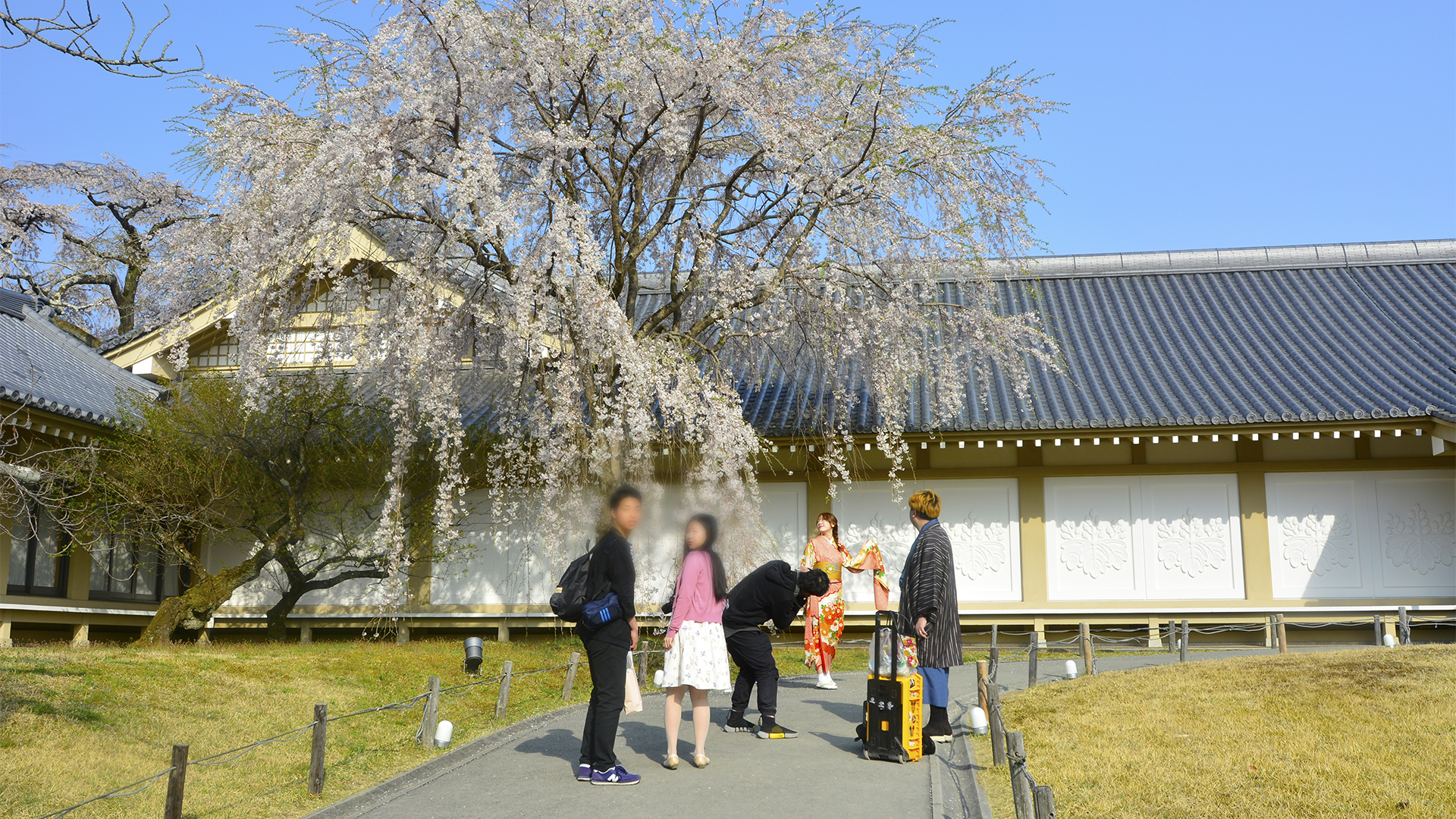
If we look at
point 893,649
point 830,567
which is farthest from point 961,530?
point 893,649

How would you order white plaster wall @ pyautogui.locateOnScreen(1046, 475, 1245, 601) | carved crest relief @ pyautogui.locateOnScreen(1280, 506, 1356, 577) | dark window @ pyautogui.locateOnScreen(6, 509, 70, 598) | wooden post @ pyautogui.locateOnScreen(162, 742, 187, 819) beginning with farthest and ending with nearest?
white plaster wall @ pyautogui.locateOnScreen(1046, 475, 1245, 601)
carved crest relief @ pyautogui.locateOnScreen(1280, 506, 1356, 577)
dark window @ pyautogui.locateOnScreen(6, 509, 70, 598)
wooden post @ pyautogui.locateOnScreen(162, 742, 187, 819)

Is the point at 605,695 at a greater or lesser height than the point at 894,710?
greater

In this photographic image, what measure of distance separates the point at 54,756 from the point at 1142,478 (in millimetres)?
13871

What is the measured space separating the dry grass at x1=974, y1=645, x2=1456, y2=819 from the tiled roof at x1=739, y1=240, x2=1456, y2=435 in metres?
5.40

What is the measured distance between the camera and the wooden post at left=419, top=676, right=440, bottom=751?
794 cm

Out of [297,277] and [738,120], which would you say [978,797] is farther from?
[297,277]

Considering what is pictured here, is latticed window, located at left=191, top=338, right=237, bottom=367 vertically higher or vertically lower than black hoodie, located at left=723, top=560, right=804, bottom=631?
higher

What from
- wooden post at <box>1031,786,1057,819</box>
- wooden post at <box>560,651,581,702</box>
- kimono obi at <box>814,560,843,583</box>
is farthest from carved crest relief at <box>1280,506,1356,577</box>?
wooden post at <box>1031,786,1057,819</box>

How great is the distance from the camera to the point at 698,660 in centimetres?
659

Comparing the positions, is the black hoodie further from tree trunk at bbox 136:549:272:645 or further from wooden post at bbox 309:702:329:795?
tree trunk at bbox 136:549:272:645

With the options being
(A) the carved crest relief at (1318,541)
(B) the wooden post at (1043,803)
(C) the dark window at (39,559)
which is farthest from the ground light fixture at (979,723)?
(C) the dark window at (39,559)

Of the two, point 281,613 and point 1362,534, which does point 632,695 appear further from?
point 1362,534

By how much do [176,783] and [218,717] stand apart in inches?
155

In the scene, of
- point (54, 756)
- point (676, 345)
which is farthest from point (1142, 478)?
point (54, 756)
